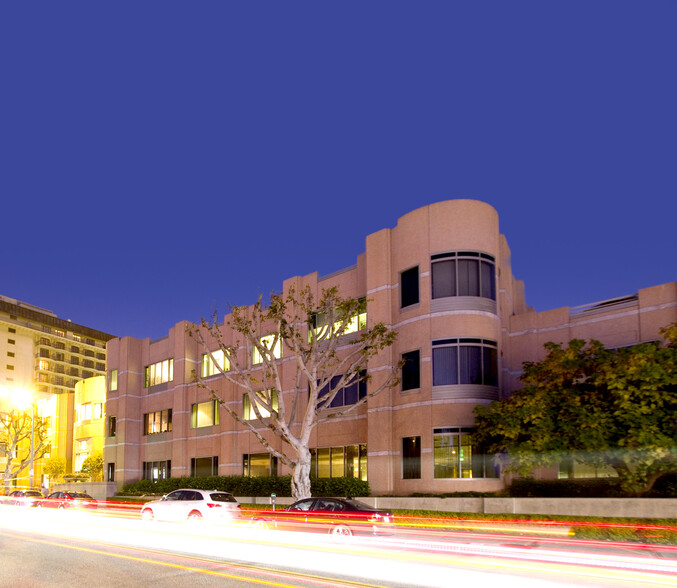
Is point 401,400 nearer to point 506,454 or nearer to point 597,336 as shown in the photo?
point 506,454

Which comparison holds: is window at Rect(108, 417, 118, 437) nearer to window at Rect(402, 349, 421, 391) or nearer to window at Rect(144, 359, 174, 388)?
window at Rect(144, 359, 174, 388)

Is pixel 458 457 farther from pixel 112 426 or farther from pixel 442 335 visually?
pixel 112 426

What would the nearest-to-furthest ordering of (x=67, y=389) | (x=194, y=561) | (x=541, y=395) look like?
(x=194, y=561), (x=541, y=395), (x=67, y=389)

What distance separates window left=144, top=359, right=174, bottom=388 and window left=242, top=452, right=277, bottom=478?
38.0 feet

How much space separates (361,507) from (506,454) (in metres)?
9.73

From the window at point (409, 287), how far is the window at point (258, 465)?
45.8ft

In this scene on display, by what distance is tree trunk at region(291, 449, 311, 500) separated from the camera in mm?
29781

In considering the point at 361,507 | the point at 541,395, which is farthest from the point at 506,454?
the point at 361,507

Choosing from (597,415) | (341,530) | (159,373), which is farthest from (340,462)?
(159,373)

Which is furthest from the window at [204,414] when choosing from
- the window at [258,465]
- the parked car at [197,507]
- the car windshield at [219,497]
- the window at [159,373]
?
the car windshield at [219,497]

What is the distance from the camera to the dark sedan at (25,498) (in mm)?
48031

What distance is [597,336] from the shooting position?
107ft

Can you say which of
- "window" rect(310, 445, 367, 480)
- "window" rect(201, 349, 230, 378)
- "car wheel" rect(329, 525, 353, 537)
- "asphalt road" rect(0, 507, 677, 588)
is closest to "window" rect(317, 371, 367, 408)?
"window" rect(310, 445, 367, 480)

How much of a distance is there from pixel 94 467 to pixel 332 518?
48724 mm
